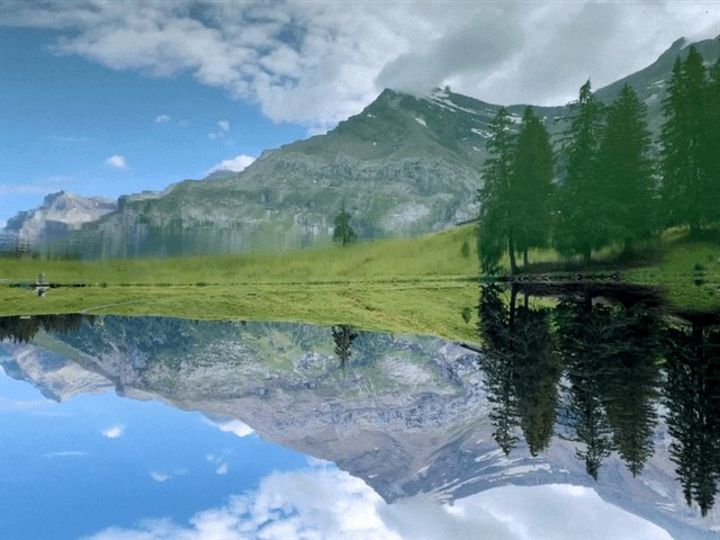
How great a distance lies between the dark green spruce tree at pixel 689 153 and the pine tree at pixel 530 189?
618 inches

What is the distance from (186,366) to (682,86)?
70.3 meters

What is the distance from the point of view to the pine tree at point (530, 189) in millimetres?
83812

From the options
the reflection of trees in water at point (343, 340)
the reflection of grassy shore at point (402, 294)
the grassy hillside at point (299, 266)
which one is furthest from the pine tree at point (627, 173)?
the reflection of trees in water at point (343, 340)

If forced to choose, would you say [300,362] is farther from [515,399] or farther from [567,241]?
[567,241]

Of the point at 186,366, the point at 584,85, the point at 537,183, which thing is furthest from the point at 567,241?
the point at 186,366

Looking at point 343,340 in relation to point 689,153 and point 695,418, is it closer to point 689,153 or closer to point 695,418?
point 695,418

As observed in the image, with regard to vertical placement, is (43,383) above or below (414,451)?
above

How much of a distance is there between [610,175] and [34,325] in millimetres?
66740

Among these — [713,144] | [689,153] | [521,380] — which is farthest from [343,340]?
[713,144]

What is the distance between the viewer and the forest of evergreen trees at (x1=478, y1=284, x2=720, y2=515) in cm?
1922

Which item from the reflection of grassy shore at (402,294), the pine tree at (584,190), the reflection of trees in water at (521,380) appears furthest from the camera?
the pine tree at (584,190)

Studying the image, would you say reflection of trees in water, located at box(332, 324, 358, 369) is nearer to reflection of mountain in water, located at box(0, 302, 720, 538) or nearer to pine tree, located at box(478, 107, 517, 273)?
reflection of mountain in water, located at box(0, 302, 720, 538)

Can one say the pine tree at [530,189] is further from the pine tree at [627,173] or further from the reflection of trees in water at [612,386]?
the reflection of trees in water at [612,386]

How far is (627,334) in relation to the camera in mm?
30844
